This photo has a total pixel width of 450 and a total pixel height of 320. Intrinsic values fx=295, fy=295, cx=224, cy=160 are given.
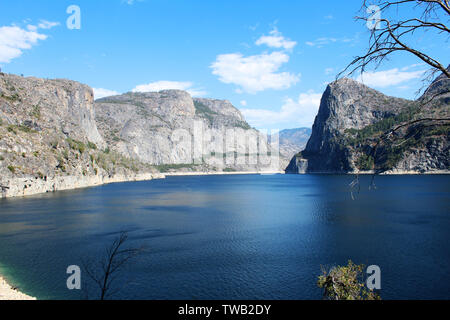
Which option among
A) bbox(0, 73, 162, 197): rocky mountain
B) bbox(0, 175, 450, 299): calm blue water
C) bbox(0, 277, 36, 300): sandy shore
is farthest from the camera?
A: bbox(0, 73, 162, 197): rocky mountain

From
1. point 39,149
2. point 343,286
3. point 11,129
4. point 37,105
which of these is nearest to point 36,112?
point 37,105

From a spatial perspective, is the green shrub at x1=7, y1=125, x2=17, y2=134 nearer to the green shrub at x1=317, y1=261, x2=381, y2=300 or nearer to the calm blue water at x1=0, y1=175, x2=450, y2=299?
the calm blue water at x1=0, y1=175, x2=450, y2=299

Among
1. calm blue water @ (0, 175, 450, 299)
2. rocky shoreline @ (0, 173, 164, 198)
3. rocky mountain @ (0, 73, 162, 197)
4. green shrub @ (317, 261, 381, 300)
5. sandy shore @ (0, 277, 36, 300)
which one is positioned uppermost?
rocky mountain @ (0, 73, 162, 197)

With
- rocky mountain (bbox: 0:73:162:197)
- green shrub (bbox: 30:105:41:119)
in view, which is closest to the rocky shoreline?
rocky mountain (bbox: 0:73:162:197)

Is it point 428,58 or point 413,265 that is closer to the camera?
point 428,58

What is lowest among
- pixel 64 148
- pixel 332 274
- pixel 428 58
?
pixel 332 274
